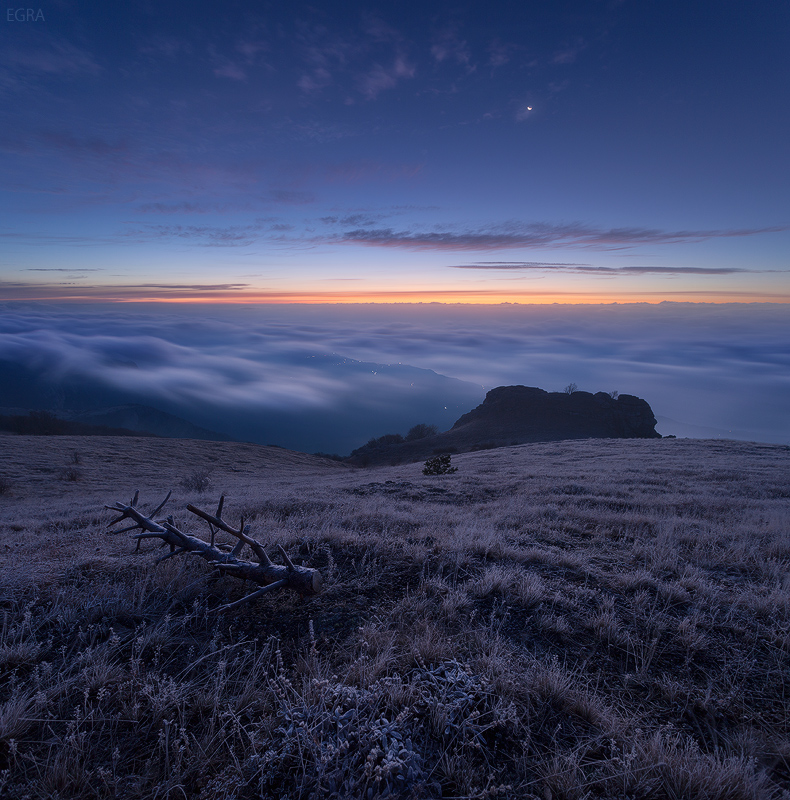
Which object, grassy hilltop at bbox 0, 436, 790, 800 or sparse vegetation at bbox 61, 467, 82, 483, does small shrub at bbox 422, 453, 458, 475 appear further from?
sparse vegetation at bbox 61, 467, 82, 483

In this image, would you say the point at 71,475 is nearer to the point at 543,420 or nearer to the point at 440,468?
the point at 440,468

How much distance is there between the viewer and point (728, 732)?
2.35m

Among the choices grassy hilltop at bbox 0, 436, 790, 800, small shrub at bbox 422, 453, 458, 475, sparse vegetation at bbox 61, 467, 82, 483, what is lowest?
sparse vegetation at bbox 61, 467, 82, 483

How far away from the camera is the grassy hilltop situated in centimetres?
193

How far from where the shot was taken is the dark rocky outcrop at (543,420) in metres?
65.5

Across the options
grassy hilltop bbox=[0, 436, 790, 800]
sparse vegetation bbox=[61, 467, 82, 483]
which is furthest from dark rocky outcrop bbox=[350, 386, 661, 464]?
grassy hilltop bbox=[0, 436, 790, 800]

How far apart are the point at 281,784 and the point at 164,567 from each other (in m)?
2.92

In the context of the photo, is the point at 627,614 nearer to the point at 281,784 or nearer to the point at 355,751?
the point at 355,751

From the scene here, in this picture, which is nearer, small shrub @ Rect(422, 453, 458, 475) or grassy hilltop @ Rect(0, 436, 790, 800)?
grassy hilltop @ Rect(0, 436, 790, 800)

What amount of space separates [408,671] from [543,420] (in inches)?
3010

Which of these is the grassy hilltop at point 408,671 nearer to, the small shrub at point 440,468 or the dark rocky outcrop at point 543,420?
the small shrub at point 440,468

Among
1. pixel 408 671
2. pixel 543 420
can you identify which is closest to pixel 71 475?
pixel 408 671

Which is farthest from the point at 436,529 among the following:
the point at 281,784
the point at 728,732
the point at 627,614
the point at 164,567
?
the point at 281,784

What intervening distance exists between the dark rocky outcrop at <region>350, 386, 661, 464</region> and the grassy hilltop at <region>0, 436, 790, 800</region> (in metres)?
56.8
